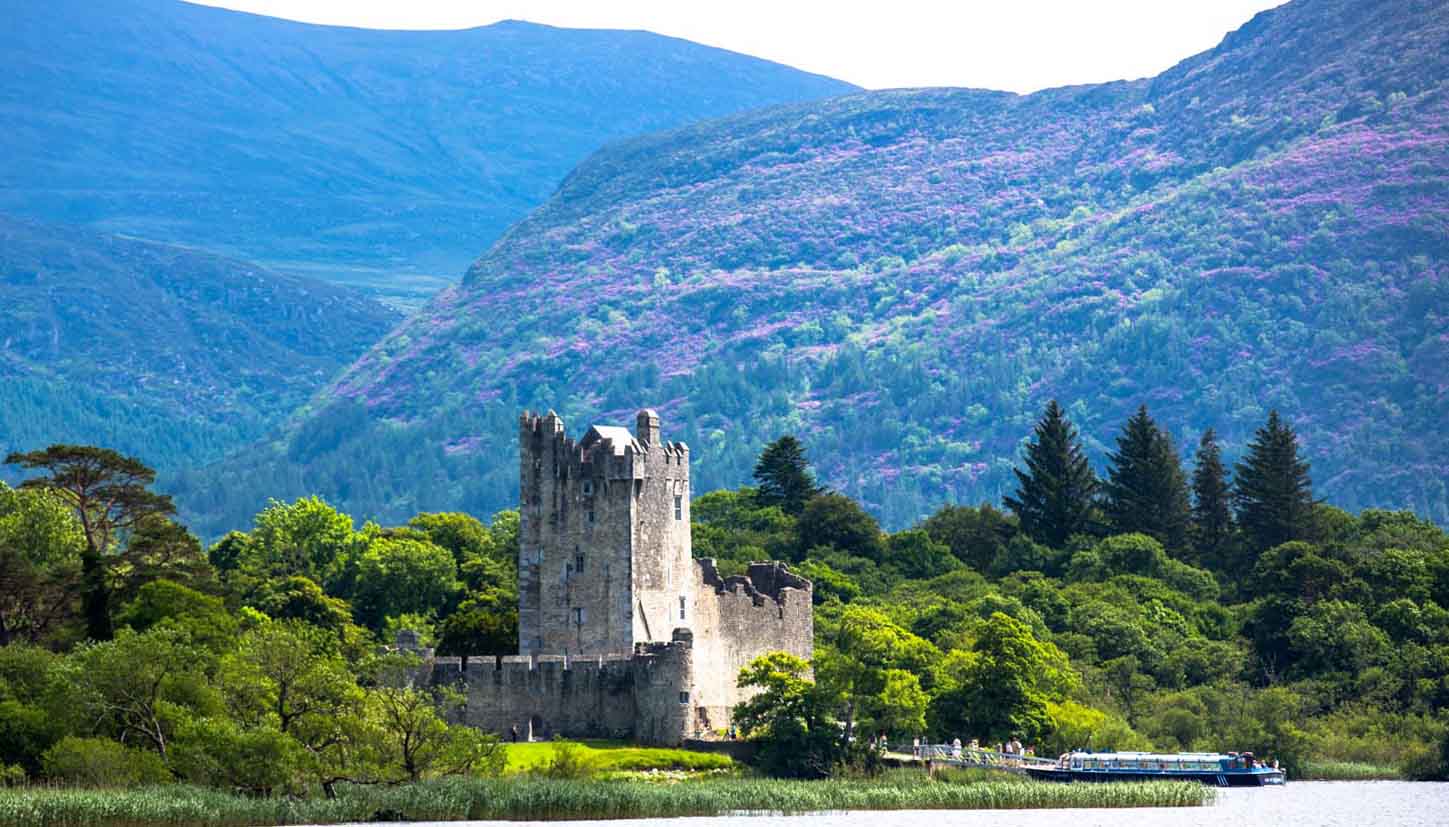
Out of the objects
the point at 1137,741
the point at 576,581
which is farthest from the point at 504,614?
the point at 1137,741

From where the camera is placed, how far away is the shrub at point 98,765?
80250 mm

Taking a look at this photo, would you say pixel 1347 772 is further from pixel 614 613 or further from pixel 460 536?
pixel 460 536

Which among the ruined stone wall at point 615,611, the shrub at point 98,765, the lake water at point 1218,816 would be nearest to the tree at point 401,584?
the ruined stone wall at point 615,611

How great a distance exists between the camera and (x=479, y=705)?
327 feet

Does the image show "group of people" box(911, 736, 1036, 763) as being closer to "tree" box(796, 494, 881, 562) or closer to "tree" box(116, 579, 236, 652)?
"tree" box(116, 579, 236, 652)

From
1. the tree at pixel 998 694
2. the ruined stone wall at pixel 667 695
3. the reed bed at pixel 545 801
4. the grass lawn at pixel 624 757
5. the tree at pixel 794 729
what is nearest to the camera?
the reed bed at pixel 545 801

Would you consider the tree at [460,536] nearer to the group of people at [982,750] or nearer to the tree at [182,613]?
the tree at [182,613]

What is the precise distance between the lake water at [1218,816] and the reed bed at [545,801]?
1.69ft

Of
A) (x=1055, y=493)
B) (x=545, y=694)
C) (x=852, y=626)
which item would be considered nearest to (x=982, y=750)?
(x=852, y=626)

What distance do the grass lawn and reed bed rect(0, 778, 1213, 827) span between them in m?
4.88

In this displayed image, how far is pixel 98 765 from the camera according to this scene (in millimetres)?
80500

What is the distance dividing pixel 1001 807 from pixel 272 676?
27.0 metres

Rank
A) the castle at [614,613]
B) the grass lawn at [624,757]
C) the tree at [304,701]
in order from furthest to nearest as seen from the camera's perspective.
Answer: the castle at [614,613] → the grass lawn at [624,757] → the tree at [304,701]

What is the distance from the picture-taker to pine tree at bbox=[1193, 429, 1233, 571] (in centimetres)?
15750
